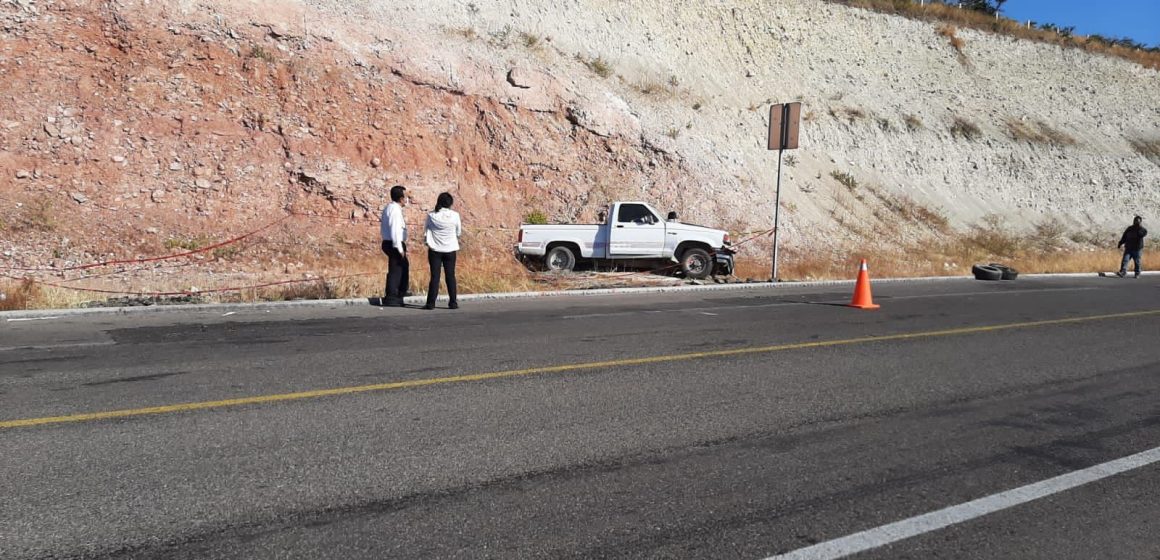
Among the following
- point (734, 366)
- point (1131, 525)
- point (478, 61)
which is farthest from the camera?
point (478, 61)

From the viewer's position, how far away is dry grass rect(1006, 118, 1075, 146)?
125 feet

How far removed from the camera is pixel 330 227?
770 inches

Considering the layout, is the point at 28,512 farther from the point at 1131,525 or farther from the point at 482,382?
the point at 1131,525

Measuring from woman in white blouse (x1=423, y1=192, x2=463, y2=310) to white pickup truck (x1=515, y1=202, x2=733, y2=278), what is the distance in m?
6.60

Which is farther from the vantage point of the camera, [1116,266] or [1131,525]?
[1116,266]

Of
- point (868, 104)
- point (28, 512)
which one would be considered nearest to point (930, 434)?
point (28, 512)

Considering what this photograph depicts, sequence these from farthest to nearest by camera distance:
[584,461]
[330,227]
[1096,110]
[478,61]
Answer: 1. [1096,110]
2. [478,61]
3. [330,227]
4. [584,461]

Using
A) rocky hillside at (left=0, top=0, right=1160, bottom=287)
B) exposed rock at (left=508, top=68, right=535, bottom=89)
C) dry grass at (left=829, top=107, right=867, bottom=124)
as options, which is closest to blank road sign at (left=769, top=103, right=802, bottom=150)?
rocky hillside at (left=0, top=0, right=1160, bottom=287)

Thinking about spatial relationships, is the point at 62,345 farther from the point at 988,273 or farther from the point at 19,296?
the point at 988,273

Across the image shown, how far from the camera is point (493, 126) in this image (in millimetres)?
23594

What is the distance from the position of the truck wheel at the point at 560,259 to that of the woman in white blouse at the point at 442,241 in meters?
6.69

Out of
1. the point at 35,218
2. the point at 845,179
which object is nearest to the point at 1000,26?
the point at 845,179

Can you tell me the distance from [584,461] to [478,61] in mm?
21799

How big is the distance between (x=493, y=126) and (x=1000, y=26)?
32891 mm
